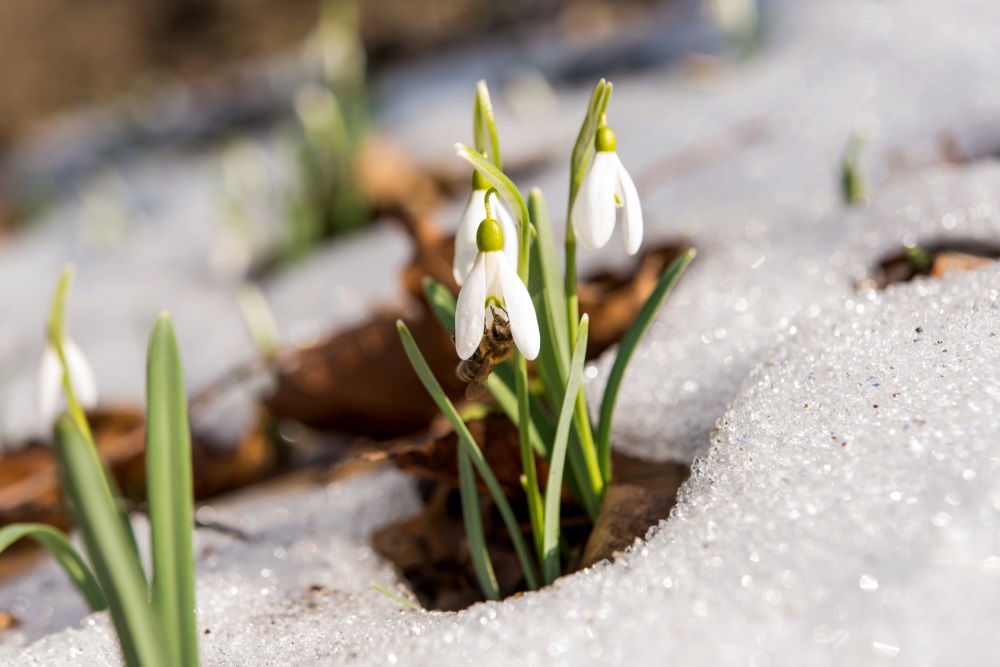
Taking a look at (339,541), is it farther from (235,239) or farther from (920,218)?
(235,239)

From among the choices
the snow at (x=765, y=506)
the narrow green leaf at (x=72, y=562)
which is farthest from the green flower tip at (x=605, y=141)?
the narrow green leaf at (x=72, y=562)

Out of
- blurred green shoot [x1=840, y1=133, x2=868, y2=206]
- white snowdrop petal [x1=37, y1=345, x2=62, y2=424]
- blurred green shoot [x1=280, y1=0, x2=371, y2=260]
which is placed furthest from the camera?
blurred green shoot [x1=280, y1=0, x2=371, y2=260]

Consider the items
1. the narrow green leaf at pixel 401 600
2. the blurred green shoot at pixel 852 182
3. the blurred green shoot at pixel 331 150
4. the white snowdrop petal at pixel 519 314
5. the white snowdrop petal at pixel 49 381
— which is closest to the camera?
the white snowdrop petal at pixel 519 314

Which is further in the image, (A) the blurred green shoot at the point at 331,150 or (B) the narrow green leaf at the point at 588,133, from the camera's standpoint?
(A) the blurred green shoot at the point at 331,150

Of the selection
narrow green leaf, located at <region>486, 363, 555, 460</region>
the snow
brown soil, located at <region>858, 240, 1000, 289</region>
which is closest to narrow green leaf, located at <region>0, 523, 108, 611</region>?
the snow

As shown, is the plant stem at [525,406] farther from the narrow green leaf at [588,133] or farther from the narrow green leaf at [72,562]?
the narrow green leaf at [72,562]

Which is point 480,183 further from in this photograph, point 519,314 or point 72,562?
point 72,562

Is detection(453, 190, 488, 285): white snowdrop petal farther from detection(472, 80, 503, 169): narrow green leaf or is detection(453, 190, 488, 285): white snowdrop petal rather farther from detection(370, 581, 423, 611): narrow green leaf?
detection(370, 581, 423, 611): narrow green leaf
